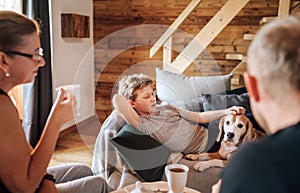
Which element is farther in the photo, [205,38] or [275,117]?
[205,38]

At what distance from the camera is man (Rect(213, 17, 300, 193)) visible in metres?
0.55

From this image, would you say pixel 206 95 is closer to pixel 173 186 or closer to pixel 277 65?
pixel 173 186

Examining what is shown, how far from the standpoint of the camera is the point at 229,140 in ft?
6.53

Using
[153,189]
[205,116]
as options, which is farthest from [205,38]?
[153,189]

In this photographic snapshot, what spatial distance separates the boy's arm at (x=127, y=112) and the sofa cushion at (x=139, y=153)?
36 millimetres

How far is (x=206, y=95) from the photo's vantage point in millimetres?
2516

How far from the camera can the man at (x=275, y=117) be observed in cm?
55

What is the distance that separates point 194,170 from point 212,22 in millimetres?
2139

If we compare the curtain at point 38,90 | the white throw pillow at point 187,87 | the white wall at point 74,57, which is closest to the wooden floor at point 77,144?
the white wall at point 74,57

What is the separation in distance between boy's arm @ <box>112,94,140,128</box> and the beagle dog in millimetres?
434

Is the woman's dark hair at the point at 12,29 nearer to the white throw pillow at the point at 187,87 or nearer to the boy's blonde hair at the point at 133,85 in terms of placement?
the boy's blonde hair at the point at 133,85

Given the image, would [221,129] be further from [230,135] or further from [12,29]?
[12,29]

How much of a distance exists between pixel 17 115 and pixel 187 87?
1.87 meters

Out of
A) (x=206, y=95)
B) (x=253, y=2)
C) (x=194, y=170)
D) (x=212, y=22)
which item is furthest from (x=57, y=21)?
(x=194, y=170)
